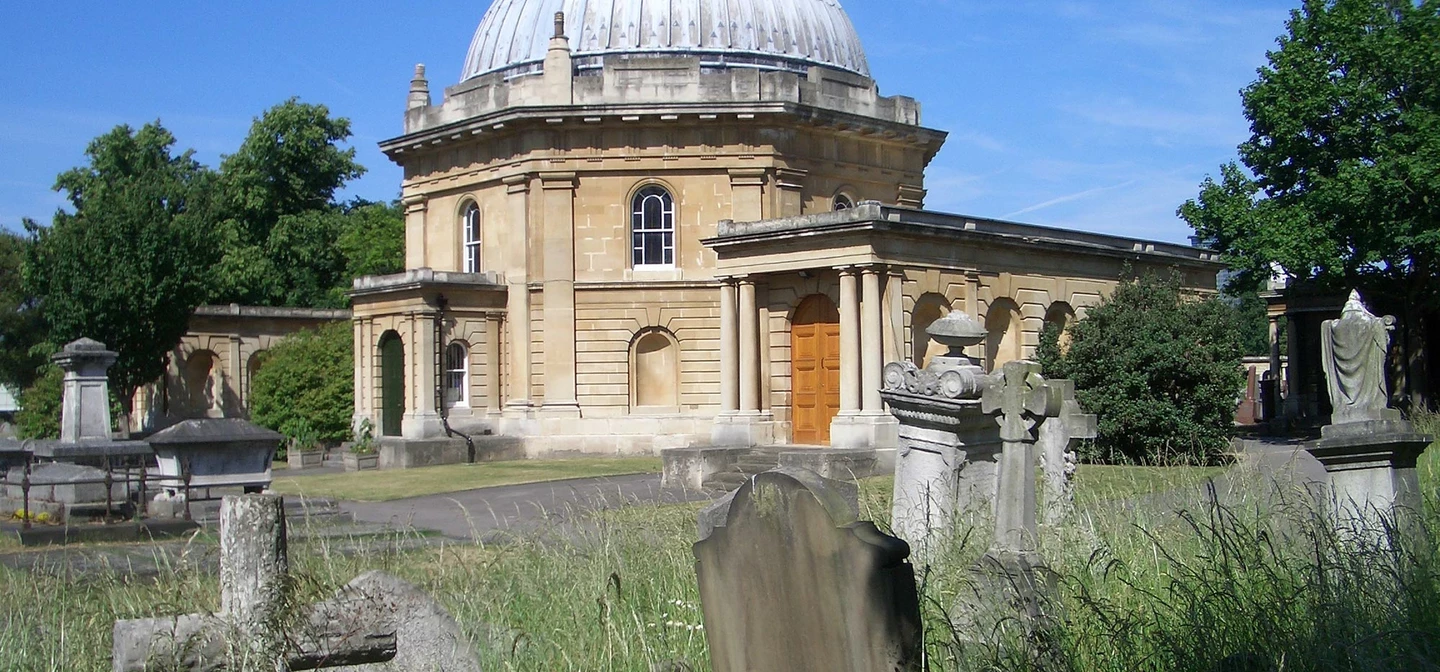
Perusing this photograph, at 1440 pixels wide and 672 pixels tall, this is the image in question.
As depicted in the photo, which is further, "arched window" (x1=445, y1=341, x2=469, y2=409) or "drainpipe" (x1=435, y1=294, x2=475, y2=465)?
"arched window" (x1=445, y1=341, x2=469, y2=409)

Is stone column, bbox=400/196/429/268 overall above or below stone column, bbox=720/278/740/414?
above

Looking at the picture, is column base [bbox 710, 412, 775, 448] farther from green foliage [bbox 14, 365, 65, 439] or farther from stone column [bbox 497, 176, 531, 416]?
green foliage [bbox 14, 365, 65, 439]

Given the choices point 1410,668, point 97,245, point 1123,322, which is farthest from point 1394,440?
point 97,245

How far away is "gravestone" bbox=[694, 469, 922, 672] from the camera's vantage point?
14.9 ft

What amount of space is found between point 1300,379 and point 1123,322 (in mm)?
16759

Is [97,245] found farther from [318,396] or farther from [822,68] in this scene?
[822,68]

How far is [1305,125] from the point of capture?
1145 inches

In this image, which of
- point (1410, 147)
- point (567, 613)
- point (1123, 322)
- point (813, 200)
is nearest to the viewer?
point (567, 613)

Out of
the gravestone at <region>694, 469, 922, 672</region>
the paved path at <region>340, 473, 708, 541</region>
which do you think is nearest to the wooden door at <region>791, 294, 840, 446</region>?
the paved path at <region>340, 473, 708, 541</region>

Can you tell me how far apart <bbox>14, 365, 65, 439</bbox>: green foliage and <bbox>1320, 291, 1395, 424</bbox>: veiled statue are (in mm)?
42976

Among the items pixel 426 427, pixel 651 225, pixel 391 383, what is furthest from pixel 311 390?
pixel 651 225

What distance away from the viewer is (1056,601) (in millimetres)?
6520

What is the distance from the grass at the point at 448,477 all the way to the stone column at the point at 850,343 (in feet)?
13.7

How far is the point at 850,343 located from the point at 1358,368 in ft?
56.2
